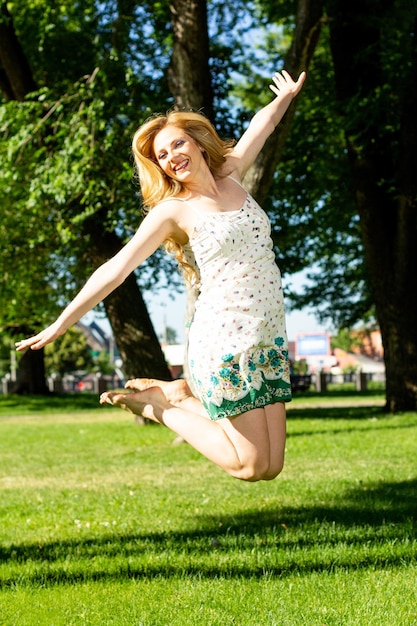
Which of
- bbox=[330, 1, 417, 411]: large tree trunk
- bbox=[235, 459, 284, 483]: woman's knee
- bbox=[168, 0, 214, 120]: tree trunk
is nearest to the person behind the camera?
bbox=[235, 459, 284, 483]: woman's knee

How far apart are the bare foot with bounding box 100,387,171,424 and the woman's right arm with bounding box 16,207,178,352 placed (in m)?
0.80

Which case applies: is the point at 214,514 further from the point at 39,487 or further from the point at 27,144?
the point at 27,144

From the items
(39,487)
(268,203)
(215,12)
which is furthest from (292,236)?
(39,487)

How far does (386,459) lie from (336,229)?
507 inches

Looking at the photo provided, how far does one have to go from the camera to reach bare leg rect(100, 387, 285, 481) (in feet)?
15.0

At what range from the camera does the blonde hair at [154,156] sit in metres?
4.94

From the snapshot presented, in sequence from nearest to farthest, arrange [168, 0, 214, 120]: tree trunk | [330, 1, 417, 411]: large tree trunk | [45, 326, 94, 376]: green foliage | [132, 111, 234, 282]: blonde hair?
1. [132, 111, 234, 282]: blonde hair
2. [168, 0, 214, 120]: tree trunk
3. [330, 1, 417, 411]: large tree trunk
4. [45, 326, 94, 376]: green foliage

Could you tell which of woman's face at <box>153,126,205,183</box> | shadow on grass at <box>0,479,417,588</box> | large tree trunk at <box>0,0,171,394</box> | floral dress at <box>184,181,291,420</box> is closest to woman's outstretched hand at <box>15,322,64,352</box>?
floral dress at <box>184,181,291,420</box>

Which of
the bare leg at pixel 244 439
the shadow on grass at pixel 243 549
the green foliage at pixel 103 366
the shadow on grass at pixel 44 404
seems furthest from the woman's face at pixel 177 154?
the green foliage at pixel 103 366

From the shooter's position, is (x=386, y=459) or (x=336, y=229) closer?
(x=386, y=459)

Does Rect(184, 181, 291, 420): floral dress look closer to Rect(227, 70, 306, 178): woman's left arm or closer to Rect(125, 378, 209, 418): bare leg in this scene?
Rect(125, 378, 209, 418): bare leg

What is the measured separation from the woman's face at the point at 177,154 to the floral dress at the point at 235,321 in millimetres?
318

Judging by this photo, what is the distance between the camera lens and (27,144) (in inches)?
663

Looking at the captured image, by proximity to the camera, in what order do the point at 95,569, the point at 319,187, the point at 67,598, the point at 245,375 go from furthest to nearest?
the point at 319,187
the point at 95,569
the point at 67,598
the point at 245,375
